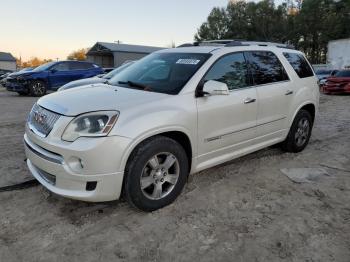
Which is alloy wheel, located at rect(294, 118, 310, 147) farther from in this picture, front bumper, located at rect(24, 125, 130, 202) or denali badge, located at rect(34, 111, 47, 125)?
denali badge, located at rect(34, 111, 47, 125)

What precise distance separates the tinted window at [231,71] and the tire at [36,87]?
13269 millimetres

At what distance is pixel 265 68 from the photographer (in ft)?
15.7

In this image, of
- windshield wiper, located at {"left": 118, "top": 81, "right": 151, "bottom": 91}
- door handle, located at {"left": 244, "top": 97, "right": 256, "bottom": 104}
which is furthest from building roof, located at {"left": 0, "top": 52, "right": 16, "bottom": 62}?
door handle, located at {"left": 244, "top": 97, "right": 256, "bottom": 104}

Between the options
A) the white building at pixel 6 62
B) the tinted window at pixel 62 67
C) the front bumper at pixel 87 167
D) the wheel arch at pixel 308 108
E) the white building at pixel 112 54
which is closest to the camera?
the front bumper at pixel 87 167

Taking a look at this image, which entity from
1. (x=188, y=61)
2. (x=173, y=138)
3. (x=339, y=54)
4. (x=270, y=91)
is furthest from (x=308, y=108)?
(x=339, y=54)

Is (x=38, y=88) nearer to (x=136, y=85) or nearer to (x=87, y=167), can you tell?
(x=136, y=85)

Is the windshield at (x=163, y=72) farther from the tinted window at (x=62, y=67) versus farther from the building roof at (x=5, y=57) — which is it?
the building roof at (x=5, y=57)

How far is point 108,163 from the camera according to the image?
3129 millimetres

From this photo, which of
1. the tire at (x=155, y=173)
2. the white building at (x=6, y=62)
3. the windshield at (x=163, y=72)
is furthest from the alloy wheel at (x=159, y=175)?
the white building at (x=6, y=62)

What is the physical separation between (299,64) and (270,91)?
3.96ft

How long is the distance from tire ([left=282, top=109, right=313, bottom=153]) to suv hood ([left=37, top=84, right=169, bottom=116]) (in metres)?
2.60

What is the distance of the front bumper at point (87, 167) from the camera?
310 cm

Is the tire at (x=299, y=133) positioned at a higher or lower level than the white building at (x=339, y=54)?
lower

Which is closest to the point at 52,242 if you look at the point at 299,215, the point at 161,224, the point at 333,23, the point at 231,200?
the point at 161,224
